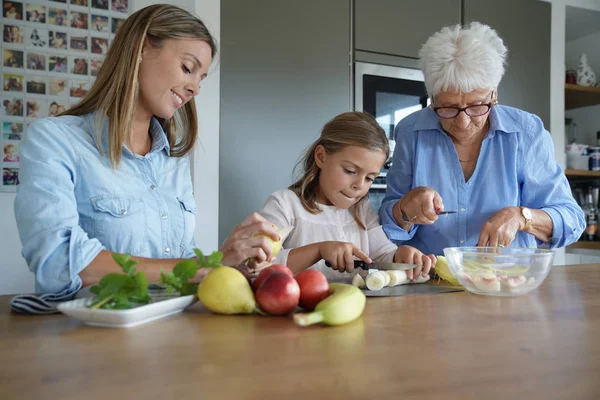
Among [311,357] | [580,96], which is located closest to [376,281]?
[311,357]

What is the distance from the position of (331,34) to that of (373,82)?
35 cm

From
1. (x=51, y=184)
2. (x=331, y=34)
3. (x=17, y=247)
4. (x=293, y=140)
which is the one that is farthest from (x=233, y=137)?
(x=51, y=184)

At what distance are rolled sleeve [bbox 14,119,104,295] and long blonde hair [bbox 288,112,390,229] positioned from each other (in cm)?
86

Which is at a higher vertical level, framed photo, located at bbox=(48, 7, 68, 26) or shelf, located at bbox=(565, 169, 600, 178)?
framed photo, located at bbox=(48, 7, 68, 26)

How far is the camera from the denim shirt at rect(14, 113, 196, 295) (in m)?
0.99

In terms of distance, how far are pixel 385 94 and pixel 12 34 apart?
1887mm

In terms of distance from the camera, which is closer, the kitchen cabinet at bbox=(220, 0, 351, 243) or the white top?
the white top

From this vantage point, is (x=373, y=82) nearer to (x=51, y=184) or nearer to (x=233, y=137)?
(x=233, y=137)

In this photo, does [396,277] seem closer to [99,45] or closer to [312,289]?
[312,289]

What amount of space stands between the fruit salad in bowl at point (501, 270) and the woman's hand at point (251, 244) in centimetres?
36

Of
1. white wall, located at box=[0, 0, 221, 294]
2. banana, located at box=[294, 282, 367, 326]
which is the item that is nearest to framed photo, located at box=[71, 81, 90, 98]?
white wall, located at box=[0, 0, 221, 294]

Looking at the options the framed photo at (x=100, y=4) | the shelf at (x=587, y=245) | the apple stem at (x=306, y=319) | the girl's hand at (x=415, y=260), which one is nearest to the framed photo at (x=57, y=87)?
the framed photo at (x=100, y=4)

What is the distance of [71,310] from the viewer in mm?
746

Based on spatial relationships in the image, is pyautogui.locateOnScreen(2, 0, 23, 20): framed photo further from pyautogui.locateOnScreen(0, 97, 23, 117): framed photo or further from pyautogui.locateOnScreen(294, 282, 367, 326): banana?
pyautogui.locateOnScreen(294, 282, 367, 326): banana
